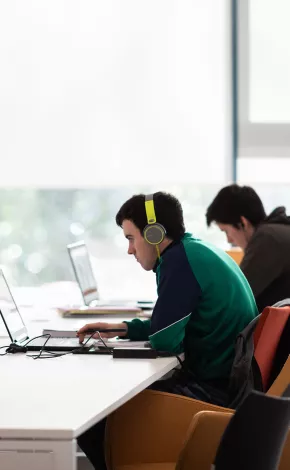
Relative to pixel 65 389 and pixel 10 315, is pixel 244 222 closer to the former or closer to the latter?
pixel 10 315

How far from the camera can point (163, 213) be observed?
10.1 feet

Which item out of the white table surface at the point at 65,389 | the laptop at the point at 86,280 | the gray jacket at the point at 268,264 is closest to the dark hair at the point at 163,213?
the white table surface at the point at 65,389

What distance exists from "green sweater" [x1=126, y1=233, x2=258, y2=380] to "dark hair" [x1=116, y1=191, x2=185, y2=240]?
104mm

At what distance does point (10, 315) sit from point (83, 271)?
1.26m

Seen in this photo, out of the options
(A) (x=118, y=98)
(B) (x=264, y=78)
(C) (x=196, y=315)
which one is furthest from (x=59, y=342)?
(B) (x=264, y=78)

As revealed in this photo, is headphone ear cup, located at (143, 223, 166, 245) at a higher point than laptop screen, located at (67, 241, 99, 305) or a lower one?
higher

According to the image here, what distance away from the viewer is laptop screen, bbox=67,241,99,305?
4.36 meters

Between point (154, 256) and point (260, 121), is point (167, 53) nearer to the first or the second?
point (260, 121)

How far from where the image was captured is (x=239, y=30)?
5426mm

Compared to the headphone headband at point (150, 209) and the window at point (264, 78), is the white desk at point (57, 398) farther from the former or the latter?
the window at point (264, 78)

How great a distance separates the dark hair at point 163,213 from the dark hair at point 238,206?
3.27ft

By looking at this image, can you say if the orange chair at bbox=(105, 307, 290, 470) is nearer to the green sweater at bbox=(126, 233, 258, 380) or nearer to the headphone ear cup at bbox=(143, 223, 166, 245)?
the green sweater at bbox=(126, 233, 258, 380)

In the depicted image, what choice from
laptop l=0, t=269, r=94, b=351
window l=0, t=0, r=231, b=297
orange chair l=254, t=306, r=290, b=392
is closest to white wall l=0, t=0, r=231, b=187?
window l=0, t=0, r=231, b=297

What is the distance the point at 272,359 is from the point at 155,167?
296cm
